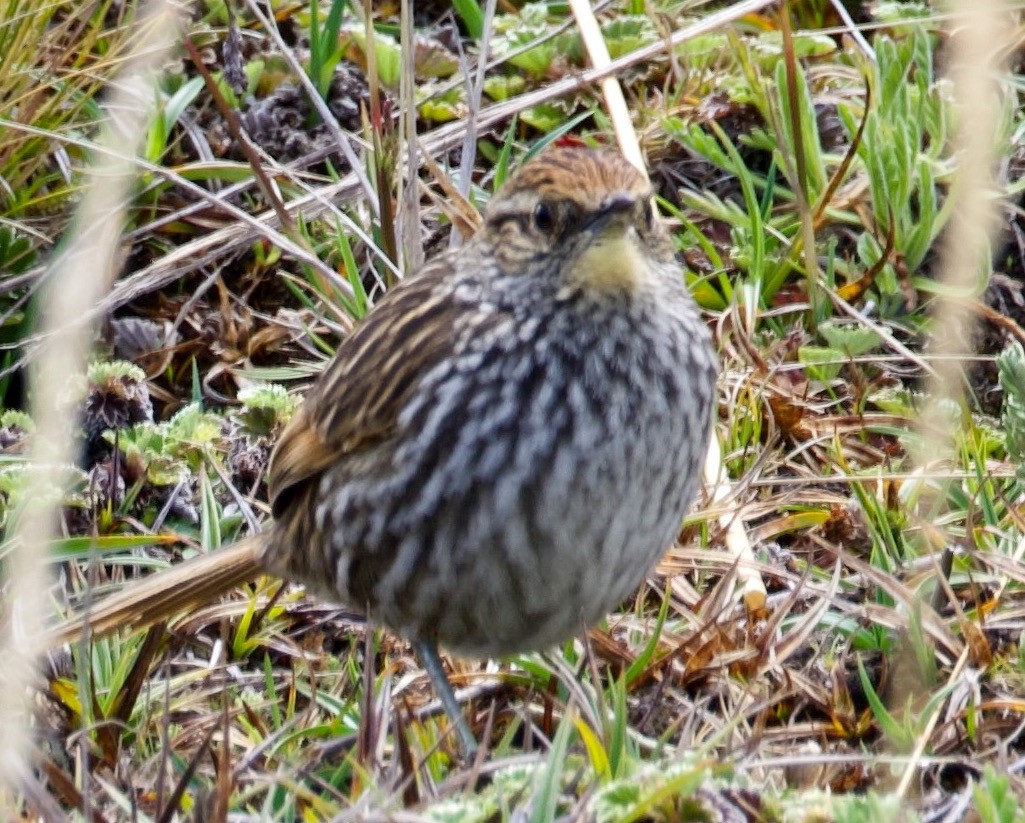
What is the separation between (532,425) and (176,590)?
3.44ft

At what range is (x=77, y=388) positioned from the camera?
14.9 ft

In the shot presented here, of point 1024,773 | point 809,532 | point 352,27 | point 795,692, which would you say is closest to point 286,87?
point 352,27

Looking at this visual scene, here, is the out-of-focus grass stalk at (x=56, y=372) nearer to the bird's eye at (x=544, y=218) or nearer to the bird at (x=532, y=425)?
the bird at (x=532, y=425)

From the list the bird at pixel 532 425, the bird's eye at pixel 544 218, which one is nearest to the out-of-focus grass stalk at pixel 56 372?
the bird at pixel 532 425

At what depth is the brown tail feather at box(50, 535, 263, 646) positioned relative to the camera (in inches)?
152

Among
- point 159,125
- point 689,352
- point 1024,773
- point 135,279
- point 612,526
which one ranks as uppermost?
point 159,125

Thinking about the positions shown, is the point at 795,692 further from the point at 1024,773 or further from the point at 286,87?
the point at 286,87

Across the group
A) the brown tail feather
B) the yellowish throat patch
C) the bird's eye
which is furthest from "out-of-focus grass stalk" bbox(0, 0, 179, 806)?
the yellowish throat patch

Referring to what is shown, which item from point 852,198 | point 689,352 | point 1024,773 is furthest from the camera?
point 852,198

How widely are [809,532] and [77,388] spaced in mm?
1848

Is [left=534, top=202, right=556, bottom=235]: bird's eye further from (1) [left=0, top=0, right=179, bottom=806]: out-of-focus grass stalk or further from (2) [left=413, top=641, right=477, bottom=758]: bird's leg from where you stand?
(2) [left=413, top=641, right=477, bottom=758]: bird's leg

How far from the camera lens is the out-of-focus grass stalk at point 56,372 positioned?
7.71 ft

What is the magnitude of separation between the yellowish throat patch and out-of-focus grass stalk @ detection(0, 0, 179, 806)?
0.83m

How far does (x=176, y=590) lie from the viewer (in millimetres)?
3934
